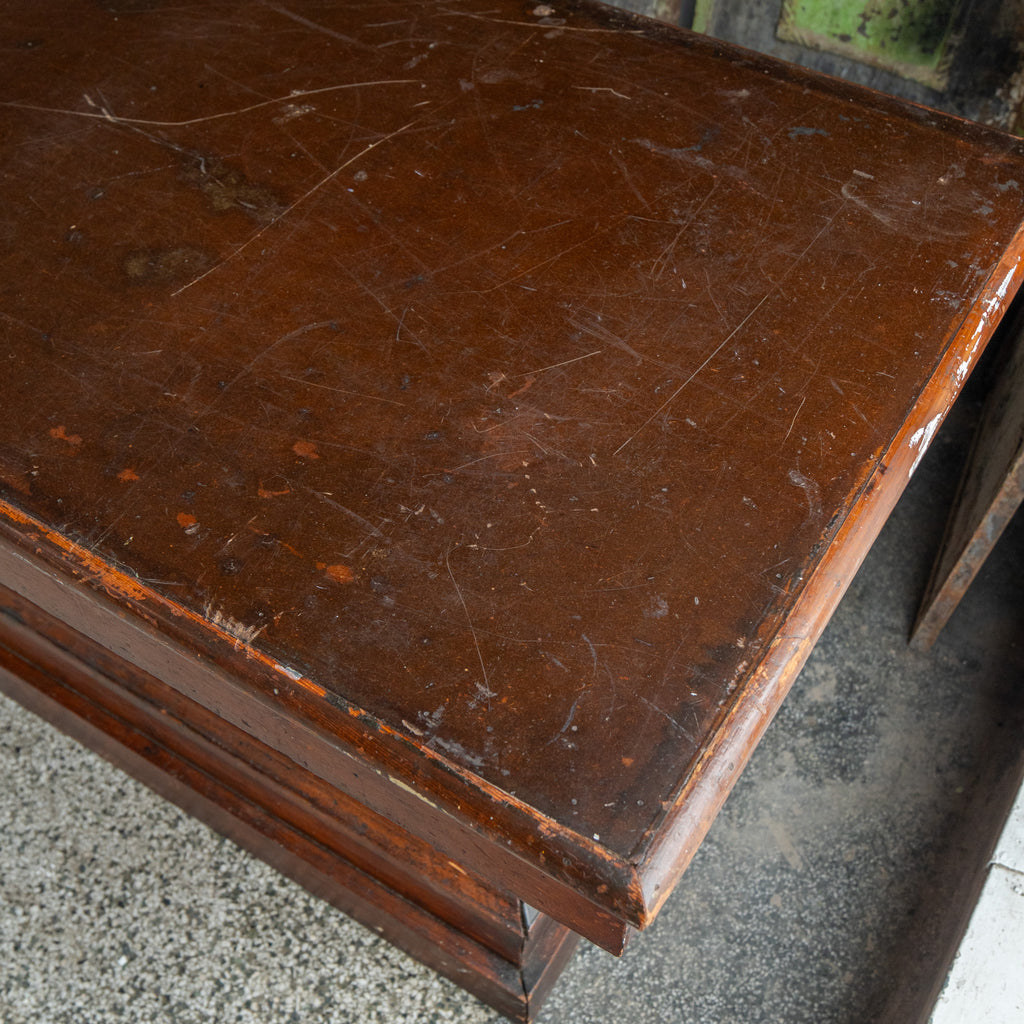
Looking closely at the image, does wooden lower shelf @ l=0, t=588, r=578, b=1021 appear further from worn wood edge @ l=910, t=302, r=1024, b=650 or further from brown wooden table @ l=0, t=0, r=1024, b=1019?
worn wood edge @ l=910, t=302, r=1024, b=650

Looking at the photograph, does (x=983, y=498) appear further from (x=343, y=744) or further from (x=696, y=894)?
(x=343, y=744)

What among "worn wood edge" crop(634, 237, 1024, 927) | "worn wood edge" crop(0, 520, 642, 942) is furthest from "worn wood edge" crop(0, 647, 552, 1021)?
"worn wood edge" crop(634, 237, 1024, 927)

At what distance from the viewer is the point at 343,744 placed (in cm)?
75

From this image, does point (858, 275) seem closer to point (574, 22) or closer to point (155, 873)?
point (574, 22)

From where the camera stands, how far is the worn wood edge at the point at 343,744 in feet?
2.21

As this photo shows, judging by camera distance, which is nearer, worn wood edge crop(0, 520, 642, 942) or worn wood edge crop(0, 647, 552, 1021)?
worn wood edge crop(0, 520, 642, 942)

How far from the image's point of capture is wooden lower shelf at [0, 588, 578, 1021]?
43.4 inches

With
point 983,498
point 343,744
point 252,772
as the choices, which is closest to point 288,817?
point 252,772

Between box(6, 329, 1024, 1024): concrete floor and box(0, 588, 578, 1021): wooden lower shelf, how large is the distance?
0.05 metres

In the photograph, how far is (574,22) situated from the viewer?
123cm

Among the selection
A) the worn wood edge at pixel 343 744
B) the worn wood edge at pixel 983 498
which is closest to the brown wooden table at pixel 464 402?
the worn wood edge at pixel 343 744

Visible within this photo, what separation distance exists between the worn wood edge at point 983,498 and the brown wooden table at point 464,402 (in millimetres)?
423

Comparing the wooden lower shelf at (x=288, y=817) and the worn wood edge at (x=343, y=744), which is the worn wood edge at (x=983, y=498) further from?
the worn wood edge at (x=343, y=744)

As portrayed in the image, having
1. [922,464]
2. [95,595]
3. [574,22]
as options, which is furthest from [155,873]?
[922,464]
